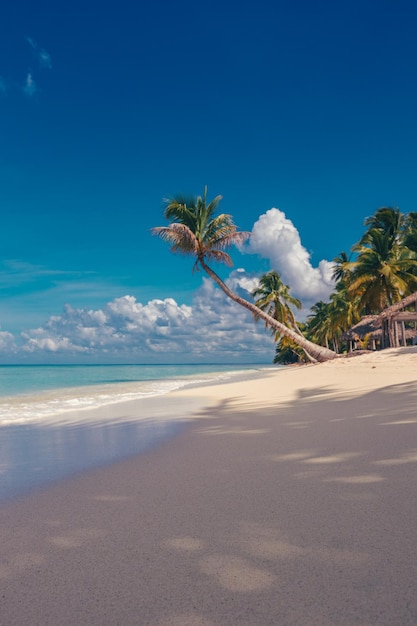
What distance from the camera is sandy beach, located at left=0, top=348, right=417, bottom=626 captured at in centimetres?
150

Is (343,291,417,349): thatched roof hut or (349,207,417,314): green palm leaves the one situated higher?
(349,207,417,314): green palm leaves

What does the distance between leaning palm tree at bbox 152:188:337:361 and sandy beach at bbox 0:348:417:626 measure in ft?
62.9

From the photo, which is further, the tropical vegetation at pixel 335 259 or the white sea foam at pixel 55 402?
the tropical vegetation at pixel 335 259

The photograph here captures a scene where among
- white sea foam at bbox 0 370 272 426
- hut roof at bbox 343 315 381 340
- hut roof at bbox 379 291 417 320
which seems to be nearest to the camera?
white sea foam at bbox 0 370 272 426

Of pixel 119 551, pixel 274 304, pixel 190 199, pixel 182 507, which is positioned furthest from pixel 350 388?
pixel 274 304

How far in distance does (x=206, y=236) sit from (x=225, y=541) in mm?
22337

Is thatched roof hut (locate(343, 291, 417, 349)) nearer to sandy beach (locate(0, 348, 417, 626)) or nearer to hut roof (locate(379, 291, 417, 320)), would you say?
hut roof (locate(379, 291, 417, 320))

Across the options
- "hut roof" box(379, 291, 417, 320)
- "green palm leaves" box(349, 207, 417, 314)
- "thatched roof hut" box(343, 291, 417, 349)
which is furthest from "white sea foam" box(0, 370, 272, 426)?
"green palm leaves" box(349, 207, 417, 314)

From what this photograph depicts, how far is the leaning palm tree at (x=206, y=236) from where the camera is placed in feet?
74.5

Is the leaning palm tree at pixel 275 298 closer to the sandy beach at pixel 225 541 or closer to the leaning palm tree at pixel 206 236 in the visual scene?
the leaning palm tree at pixel 206 236

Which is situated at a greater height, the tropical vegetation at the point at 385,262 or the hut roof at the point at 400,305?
the tropical vegetation at the point at 385,262

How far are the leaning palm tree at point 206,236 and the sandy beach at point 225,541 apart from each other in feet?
62.9

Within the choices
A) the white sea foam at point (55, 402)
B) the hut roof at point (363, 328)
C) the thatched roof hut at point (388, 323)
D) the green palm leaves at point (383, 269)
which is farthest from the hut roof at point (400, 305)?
the white sea foam at point (55, 402)

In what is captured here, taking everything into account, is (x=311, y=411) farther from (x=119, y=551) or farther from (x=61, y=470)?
(x=119, y=551)
